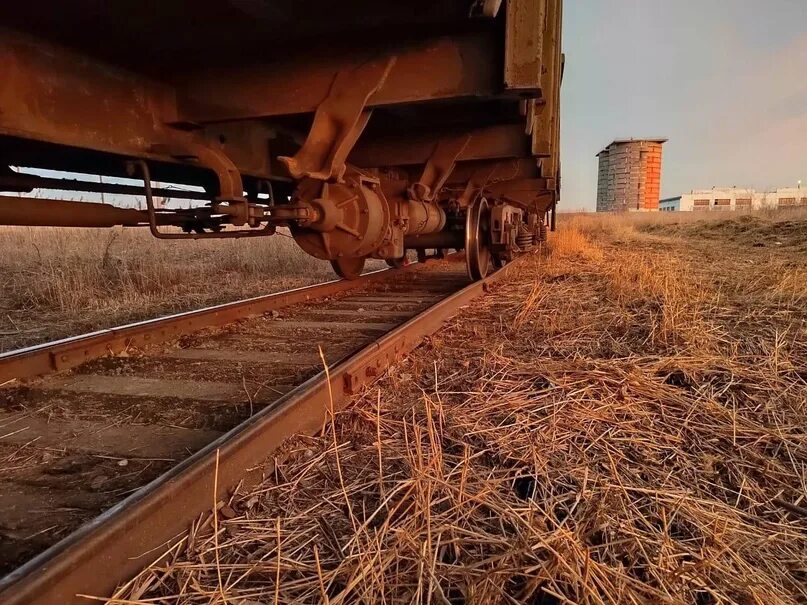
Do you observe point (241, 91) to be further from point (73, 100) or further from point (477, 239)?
point (477, 239)

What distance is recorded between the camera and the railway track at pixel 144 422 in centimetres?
110

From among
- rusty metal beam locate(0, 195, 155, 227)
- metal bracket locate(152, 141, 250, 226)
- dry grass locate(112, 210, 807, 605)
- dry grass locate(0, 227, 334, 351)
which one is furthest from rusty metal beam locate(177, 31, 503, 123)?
dry grass locate(0, 227, 334, 351)

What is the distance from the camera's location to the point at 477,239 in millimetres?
5859

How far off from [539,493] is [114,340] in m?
2.50

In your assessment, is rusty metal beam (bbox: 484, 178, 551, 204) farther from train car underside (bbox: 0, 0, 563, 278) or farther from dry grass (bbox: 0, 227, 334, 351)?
train car underside (bbox: 0, 0, 563, 278)

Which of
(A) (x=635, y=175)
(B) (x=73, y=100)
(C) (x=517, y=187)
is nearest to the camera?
(B) (x=73, y=100)

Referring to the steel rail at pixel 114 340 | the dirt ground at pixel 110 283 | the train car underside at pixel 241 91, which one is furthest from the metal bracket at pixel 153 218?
the dirt ground at pixel 110 283

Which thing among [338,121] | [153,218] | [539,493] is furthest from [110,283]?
[539,493]

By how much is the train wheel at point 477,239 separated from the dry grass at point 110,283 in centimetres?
223

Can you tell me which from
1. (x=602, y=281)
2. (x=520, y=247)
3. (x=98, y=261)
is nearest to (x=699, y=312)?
(x=602, y=281)

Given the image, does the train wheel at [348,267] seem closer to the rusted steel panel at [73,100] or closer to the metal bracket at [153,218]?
the metal bracket at [153,218]

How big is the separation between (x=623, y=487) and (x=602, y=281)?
168 inches

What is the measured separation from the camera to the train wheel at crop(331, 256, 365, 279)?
5.66 m

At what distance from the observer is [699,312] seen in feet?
11.3
